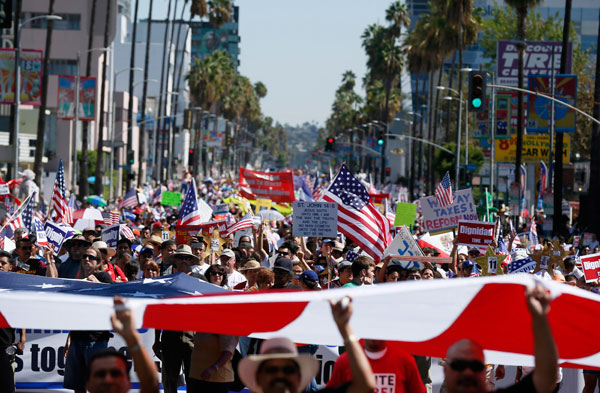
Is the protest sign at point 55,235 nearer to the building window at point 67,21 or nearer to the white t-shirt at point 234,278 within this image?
the white t-shirt at point 234,278

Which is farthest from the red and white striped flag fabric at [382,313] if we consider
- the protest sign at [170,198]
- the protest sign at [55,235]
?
the protest sign at [170,198]

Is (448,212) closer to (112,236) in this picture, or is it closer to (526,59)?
(112,236)

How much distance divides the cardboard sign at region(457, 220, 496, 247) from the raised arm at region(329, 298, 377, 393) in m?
11.9

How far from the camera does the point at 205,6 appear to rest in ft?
267

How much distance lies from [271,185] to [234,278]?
15.3m

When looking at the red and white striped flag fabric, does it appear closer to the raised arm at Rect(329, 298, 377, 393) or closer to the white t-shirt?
the raised arm at Rect(329, 298, 377, 393)

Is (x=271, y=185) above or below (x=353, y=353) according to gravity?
below

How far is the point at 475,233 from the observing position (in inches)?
680

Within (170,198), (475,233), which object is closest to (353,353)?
(475,233)

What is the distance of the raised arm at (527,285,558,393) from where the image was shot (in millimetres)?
5000

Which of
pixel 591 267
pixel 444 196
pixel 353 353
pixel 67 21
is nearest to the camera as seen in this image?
pixel 353 353

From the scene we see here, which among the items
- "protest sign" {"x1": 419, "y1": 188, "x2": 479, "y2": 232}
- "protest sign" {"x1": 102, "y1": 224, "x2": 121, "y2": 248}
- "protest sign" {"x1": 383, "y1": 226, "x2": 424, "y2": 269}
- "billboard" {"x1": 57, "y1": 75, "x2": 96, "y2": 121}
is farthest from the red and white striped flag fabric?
"billboard" {"x1": 57, "y1": 75, "x2": 96, "y2": 121}

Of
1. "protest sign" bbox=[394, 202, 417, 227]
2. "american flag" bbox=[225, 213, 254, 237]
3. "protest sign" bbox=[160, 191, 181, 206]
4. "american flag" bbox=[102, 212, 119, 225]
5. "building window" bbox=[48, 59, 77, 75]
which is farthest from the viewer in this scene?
"building window" bbox=[48, 59, 77, 75]

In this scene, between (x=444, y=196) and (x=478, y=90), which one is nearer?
(x=444, y=196)
